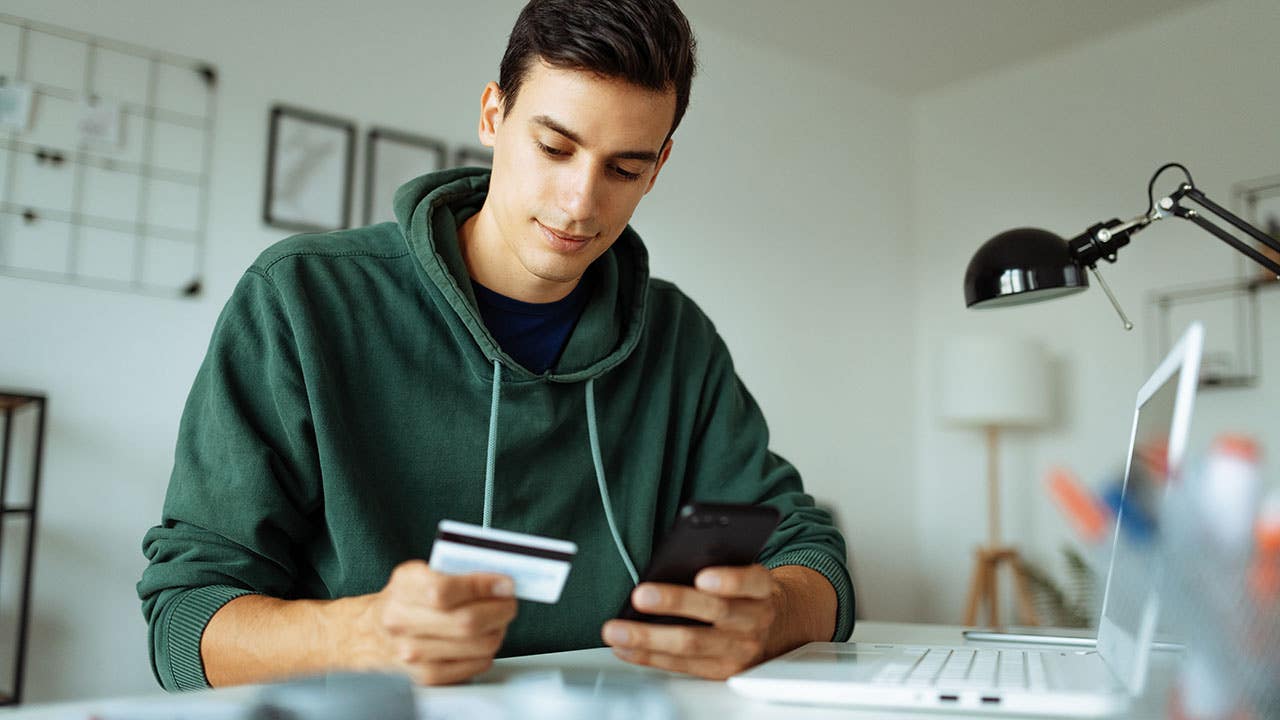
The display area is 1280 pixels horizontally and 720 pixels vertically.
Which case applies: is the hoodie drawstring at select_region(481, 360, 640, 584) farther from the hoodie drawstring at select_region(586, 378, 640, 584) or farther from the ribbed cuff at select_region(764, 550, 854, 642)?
the ribbed cuff at select_region(764, 550, 854, 642)

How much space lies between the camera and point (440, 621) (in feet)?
2.29

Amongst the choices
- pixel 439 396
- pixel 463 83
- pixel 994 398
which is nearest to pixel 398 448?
pixel 439 396

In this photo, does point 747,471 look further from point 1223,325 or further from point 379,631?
point 1223,325

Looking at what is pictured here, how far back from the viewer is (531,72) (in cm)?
115

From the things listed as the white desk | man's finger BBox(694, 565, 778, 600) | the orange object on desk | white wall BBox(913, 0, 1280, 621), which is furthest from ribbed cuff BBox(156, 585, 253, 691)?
white wall BBox(913, 0, 1280, 621)

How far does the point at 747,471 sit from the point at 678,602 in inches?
22.3

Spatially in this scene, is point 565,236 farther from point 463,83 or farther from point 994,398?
point 994,398

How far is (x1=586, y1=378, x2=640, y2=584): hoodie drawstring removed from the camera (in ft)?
3.97

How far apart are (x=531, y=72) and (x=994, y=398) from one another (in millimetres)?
3110

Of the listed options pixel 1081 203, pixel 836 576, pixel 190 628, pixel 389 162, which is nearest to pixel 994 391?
pixel 1081 203

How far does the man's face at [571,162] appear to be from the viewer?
3.61 feet

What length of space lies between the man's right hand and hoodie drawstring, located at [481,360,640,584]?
0.29m

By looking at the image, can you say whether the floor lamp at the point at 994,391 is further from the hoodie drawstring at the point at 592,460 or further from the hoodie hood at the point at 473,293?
the hoodie drawstring at the point at 592,460

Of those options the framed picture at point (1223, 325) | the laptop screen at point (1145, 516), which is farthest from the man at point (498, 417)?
the framed picture at point (1223, 325)
